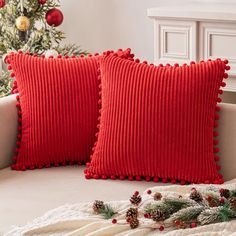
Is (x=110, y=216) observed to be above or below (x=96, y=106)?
below

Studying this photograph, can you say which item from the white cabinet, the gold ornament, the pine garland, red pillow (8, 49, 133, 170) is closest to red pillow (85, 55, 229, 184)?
red pillow (8, 49, 133, 170)

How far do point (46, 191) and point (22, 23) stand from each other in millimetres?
1759

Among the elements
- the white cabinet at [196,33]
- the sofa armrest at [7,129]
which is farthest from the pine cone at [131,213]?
the white cabinet at [196,33]

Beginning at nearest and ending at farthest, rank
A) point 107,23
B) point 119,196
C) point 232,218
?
point 232,218 < point 119,196 < point 107,23

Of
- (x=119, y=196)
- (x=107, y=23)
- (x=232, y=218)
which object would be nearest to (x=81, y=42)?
(x=107, y=23)

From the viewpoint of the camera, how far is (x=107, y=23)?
4.39 m

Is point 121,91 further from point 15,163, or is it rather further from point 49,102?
point 15,163

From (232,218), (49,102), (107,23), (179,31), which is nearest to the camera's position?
(232,218)

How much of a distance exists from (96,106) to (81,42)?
1916 millimetres

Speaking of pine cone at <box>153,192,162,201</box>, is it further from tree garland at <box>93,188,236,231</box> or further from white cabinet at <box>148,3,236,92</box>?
white cabinet at <box>148,3,236,92</box>

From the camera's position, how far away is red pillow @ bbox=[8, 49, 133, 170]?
2.64m

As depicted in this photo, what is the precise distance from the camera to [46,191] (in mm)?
2430

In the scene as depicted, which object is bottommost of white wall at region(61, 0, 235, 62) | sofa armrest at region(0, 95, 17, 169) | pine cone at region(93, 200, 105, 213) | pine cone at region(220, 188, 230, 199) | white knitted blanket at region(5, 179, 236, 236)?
white knitted blanket at region(5, 179, 236, 236)

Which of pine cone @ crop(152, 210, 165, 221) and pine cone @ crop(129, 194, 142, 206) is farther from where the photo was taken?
pine cone @ crop(129, 194, 142, 206)
